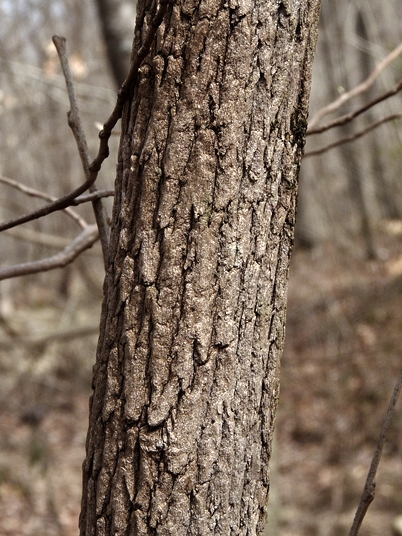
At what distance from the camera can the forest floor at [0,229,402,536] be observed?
5.03m

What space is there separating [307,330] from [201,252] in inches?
255

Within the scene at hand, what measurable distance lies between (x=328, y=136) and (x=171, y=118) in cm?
736

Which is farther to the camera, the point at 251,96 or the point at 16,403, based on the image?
the point at 16,403

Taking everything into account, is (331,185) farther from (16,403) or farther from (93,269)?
(16,403)

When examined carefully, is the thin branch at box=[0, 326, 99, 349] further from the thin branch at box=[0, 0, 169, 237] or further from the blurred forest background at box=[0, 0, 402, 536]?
the thin branch at box=[0, 0, 169, 237]

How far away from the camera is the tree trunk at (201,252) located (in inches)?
38.8

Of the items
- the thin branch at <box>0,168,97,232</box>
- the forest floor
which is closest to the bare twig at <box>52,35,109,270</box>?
the thin branch at <box>0,168,97,232</box>

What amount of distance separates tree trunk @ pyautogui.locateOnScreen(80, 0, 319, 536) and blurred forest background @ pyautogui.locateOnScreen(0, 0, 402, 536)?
2.92 m

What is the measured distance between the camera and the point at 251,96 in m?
0.99

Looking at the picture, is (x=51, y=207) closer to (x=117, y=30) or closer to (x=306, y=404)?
(x=117, y=30)

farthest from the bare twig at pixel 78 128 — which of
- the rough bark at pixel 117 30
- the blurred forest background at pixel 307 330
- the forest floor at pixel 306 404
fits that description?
the forest floor at pixel 306 404

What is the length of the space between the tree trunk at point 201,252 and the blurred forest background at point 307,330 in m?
2.92

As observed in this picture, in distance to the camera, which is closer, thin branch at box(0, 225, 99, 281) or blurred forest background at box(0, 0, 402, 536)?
thin branch at box(0, 225, 99, 281)

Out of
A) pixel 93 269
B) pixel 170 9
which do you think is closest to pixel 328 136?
→ pixel 93 269
